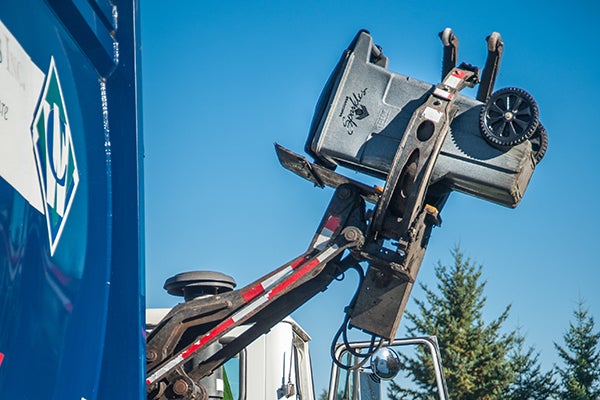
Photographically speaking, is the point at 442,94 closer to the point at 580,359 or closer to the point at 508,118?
the point at 508,118

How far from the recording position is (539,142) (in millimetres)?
4156

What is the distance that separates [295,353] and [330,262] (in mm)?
1172

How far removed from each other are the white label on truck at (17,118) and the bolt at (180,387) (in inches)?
92.4

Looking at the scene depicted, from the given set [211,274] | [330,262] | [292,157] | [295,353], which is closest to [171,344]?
[211,274]

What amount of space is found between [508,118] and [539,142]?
203mm

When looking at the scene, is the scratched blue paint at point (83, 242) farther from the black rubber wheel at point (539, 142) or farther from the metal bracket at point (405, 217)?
the black rubber wheel at point (539, 142)

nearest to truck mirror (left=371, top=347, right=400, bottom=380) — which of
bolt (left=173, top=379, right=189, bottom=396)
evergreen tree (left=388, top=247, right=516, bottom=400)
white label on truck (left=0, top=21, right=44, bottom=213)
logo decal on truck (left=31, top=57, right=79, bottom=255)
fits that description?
bolt (left=173, top=379, right=189, bottom=396)

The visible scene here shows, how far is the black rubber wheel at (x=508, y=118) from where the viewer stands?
401cm

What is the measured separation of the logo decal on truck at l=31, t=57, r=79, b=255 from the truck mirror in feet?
8.24

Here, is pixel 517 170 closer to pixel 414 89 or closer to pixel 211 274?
pixel 414 89

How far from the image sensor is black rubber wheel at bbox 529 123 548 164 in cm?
414

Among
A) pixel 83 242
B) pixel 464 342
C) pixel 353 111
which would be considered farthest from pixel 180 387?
pixel 464 342

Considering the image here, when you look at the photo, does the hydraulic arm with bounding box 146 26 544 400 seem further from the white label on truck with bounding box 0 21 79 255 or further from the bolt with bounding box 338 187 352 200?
the white label on truck with bounding box 0 21 79 255

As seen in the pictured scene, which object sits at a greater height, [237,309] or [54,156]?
[237,309]
